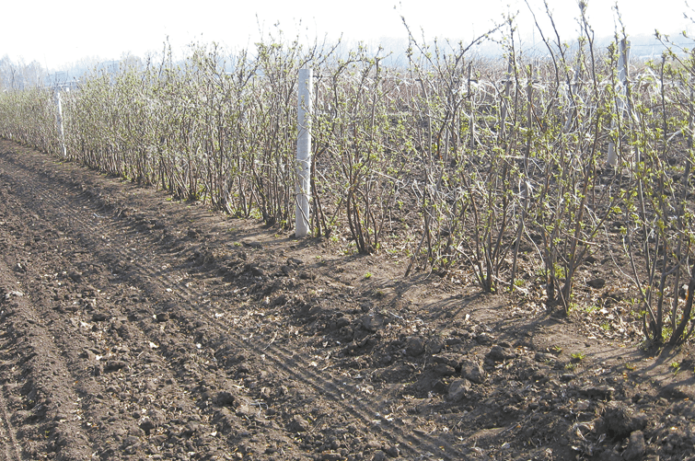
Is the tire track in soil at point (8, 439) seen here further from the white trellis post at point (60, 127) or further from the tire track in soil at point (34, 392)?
the white trellis post at point (60, 127)

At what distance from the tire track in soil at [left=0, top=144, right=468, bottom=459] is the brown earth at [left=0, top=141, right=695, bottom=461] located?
0.05 feet

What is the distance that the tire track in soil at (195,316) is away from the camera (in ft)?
8.89

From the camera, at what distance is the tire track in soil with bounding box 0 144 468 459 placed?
2.71 metres

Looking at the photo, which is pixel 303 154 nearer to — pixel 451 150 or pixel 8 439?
pixel 451 150

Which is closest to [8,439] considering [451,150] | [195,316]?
[195,316]

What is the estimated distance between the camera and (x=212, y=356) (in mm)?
3527

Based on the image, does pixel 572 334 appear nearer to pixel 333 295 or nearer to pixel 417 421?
pixel 417 421

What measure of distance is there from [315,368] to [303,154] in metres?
2.70

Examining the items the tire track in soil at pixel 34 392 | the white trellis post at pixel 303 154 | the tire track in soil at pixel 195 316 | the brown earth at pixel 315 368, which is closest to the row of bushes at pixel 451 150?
the white trellis post at pixel 303 154

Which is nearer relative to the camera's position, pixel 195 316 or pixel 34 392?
pixel 34 392

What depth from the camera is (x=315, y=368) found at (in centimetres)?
332

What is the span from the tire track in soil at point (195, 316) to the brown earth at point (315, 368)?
0.6 inches

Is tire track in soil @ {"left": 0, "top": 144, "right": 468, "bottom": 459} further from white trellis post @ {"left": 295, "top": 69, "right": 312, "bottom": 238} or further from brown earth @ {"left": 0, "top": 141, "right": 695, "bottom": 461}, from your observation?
white trellis post @ {"left": 295, "top": 69, "right": 312, "bottom": 238}

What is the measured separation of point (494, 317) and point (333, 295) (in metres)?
1.26
